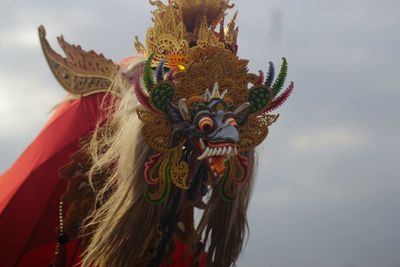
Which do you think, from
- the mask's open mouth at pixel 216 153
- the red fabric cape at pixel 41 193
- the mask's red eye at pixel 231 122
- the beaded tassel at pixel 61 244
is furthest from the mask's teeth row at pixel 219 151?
the beaded tassel at pixel 61 244

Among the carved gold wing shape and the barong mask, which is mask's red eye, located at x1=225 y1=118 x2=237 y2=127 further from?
the carved gold wing shape

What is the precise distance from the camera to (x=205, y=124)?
3.09 meters

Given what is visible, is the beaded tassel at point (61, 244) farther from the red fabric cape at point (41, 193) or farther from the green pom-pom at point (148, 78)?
the green pom-pom at point (148, 78)

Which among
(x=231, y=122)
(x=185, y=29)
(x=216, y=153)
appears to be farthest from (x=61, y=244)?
(x=185, y=29)

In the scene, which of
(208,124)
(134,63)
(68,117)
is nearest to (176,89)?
(208,124)

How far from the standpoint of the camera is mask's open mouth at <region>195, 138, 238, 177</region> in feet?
10.1

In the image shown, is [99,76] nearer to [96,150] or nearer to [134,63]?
[134,63]

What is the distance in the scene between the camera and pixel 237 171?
3312 mm

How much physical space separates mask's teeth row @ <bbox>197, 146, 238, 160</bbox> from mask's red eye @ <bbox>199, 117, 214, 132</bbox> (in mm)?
86

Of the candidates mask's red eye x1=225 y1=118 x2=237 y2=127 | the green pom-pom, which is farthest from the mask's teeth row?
the green pom-pom

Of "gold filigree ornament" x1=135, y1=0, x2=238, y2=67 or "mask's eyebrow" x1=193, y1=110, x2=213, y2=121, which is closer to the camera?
"mask's eyebrow" x1=193, y1=110, x2=213, y2=121

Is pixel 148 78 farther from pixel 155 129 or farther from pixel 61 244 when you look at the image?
pixel 61 244

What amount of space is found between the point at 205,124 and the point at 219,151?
13cm

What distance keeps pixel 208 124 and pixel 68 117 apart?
2.78 ft
